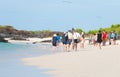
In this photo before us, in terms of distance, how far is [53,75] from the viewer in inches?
520

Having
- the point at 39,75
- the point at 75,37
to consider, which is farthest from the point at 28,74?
the point at 75,37

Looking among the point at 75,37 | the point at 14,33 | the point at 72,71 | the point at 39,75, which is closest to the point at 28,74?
the point at 39,75

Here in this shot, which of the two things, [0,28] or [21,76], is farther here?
[0,28]

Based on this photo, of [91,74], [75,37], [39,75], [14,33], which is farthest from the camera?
[14,33]

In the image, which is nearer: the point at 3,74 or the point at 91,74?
the point at 91,74

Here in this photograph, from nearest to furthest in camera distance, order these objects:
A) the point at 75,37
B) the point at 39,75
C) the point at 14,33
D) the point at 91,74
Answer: the point at 91,74 → the point at 39,75 → the point at 75,37 → the point at 14,33

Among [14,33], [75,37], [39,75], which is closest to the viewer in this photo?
[39,75]

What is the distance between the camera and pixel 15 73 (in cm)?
1406

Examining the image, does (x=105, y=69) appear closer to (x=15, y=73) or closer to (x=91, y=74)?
(x=91, y=74)

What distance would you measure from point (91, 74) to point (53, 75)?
133 cm

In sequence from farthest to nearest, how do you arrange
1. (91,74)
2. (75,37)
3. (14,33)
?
(14,33), (75,37), (91,74)

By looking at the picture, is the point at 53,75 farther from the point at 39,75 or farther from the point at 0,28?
the point at 0,28

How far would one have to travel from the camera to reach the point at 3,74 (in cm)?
1386

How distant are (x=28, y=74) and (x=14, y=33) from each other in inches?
5031
